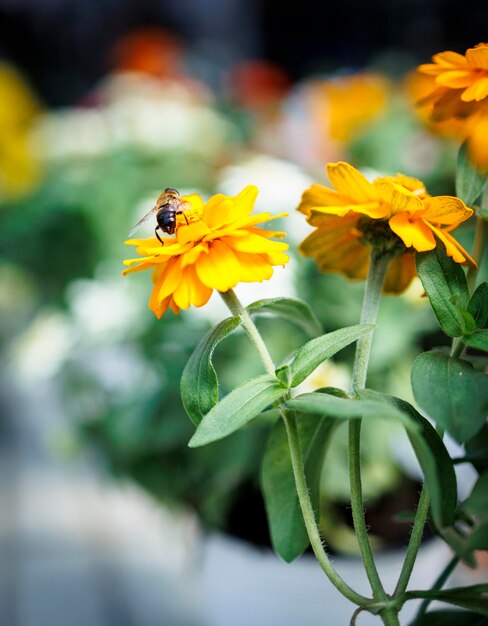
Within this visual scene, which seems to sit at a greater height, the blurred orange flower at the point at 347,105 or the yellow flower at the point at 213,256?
the blurred orange flower at the point at 347,105

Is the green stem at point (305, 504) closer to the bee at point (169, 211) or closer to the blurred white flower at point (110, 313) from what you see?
the bee at point (169, 211)

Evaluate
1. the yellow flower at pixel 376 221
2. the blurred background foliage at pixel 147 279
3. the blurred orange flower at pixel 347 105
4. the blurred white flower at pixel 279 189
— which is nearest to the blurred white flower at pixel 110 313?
the blurred background foliage at pixel 147 279

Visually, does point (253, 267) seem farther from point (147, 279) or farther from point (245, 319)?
point (147, 279)

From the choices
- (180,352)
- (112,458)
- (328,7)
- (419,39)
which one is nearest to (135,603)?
(112,458)

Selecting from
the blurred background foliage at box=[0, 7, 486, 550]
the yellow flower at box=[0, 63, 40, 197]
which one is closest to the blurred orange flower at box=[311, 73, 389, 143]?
the blurred background foliage at box=[0, 7, 486, 550]

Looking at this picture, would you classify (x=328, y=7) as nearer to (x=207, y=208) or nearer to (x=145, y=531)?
(x=145, y=531)

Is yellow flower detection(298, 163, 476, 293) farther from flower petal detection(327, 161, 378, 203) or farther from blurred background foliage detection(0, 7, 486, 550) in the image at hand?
blurred background foliage detection(0, 7, 486, 550)

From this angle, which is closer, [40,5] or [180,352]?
[180,352]
